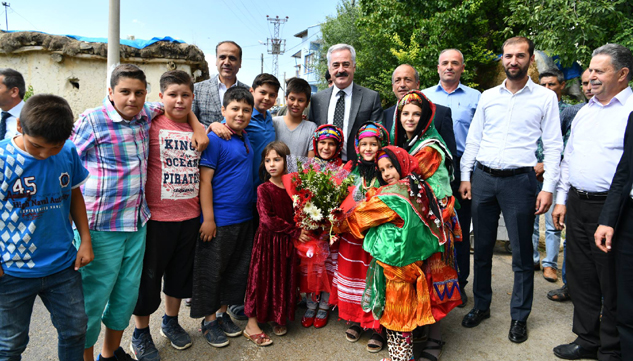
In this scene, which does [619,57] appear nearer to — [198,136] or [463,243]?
[463,243]

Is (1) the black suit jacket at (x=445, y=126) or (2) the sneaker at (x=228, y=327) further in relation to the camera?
(1) the black suit jacket at (x=445, y=126)

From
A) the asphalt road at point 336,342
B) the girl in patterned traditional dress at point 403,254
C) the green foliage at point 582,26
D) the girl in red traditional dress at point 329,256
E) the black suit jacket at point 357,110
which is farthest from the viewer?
the green foliage at point 582,26

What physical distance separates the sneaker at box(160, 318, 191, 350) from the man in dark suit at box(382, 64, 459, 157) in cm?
274

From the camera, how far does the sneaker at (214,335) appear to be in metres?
3.07

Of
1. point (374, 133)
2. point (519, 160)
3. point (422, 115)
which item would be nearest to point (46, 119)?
point (374, 133)

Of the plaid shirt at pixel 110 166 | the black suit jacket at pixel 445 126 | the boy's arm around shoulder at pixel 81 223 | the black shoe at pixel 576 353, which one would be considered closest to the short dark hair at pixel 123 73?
the plaid shirt at pixel 110 166

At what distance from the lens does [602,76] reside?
110 inches

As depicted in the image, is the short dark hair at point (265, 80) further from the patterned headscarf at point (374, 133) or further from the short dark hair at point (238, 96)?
the patterned headscarf at point (374, 133)

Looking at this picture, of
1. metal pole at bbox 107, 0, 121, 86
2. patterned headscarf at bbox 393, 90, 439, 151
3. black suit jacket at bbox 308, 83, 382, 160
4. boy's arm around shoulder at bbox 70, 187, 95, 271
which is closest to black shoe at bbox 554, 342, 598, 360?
patterned headscarf at bbox 393, 90, 439, 151

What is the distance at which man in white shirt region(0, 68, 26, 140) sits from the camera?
138 inches

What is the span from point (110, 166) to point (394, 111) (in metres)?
2.67

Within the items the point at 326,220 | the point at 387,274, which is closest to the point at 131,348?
the point at 326,220

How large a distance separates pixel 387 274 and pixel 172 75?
2.21 m

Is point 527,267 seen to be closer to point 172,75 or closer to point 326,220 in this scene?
point 326,220
